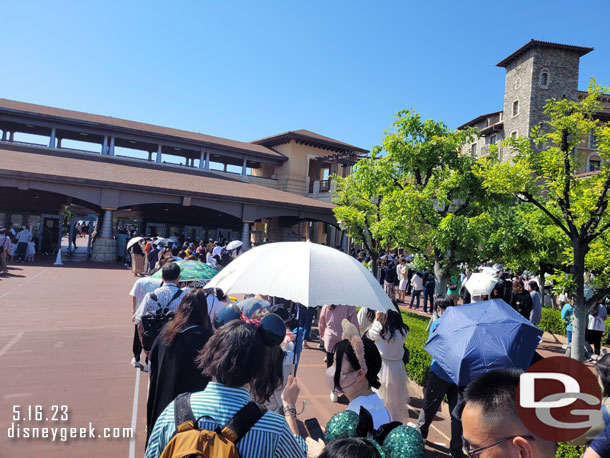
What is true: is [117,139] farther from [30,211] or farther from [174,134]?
[30,211]

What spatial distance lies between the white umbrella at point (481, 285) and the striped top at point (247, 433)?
26.0 feet

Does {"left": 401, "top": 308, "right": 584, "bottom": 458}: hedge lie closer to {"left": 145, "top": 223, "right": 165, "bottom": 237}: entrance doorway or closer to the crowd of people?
the crowd of people

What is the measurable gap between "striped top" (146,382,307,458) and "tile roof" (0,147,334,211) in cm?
2090

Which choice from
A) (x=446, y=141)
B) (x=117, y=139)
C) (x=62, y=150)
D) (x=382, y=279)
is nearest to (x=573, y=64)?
(x=382, y=279)

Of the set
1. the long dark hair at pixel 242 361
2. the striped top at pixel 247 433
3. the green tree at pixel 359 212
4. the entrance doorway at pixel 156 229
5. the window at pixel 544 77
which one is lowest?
the striped top at pixel 247 433

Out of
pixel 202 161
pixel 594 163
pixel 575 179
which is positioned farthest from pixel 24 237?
pixel 594 163

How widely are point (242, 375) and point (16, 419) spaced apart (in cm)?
415

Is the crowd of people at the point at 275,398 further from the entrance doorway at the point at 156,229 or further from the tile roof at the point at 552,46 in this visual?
the tile roof at the point at 552,46

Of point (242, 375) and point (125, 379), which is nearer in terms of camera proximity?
point (242, 375)

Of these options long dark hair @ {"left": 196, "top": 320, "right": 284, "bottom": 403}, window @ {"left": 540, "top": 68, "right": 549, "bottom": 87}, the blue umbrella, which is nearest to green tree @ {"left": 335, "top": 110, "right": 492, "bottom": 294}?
the blue umbrella

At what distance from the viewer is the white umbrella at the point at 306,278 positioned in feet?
10.7

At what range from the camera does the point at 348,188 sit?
53.4 feet

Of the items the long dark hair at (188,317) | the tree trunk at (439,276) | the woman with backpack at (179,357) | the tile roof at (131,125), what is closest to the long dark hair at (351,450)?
the woman with backpack at (179,357)

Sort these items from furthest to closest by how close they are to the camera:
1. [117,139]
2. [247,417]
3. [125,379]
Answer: [117,139] → [125,379] → [247,417]
